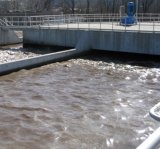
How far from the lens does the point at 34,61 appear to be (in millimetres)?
18266

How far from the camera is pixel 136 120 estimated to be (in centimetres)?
990

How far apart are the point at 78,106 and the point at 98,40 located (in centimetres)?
1132

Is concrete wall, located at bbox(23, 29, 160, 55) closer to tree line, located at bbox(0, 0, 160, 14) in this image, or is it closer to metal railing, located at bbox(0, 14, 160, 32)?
metal railing, located at bbox(0, 14, 160, 32)

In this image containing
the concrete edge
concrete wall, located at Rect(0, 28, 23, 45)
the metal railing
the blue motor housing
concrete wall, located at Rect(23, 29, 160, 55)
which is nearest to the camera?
the concrete edge

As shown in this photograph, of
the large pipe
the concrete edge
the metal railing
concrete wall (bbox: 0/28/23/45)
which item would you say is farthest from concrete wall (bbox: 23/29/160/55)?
the large pipe

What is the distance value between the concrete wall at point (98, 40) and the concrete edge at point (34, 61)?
4.39 ft

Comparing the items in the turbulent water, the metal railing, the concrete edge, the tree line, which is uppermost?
the tree line

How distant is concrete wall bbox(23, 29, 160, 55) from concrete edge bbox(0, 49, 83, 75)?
1.34 m

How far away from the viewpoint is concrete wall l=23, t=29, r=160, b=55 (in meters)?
20.1

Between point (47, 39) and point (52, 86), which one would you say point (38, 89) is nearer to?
point (52, 86)

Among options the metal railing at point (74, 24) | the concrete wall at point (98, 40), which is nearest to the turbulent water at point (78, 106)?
the concrete wall at point (98, 40)

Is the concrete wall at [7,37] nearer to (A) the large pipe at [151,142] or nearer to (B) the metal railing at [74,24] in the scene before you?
(B) the metal railing at [74,24]

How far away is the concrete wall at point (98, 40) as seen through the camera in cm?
2014

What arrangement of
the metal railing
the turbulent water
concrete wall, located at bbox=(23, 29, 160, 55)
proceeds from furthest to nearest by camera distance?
the metal railing → concrete wall, located at bbox=(23, 29, 160, 55) → the turbulent water
